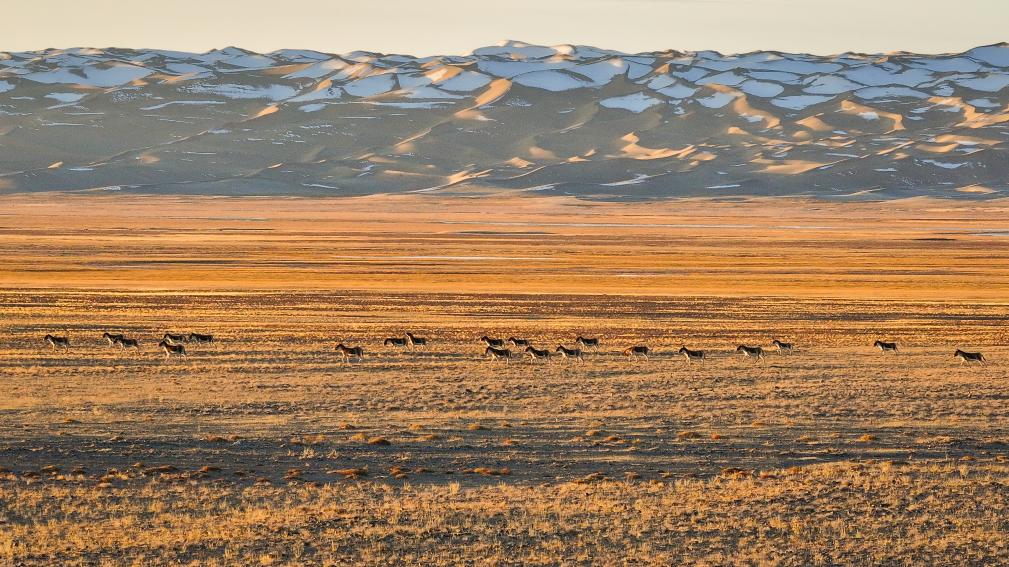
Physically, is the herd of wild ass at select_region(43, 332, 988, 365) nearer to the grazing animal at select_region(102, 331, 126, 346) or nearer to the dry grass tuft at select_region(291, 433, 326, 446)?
the grazing animal at select_region(102, 331, 126, 346)

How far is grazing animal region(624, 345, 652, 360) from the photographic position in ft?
93.1

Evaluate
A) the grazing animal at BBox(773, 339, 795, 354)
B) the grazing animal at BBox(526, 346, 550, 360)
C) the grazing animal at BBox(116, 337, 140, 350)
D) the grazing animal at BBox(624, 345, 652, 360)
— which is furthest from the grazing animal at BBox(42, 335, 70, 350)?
the grazing animal at BBox(773, 339, 795, 354)

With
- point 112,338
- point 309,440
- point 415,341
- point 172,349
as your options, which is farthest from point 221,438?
point 112,338

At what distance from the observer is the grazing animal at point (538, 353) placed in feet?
91.1

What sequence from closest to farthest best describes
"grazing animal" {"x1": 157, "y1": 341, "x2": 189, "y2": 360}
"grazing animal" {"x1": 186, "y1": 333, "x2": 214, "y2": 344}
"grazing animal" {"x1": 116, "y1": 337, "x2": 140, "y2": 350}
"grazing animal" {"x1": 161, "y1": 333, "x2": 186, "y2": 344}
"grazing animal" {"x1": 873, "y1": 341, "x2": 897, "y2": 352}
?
"grazing animal" {"x1": 157, "y1": 341, "x2": 189, "y2": 360}, "grazing animal" {"x1": 116, "y1": 337, "x2": 140, "y2": 350}, "grazing animal" {"x1": 161, "y1": 333, "x2": 186, "y2": 344}, "grazing animal" {"x1": 873, "y1": 341, "x2": 897, "y2": 352}, "grazing animal" {"x1": 186, "y1": 333, "x2": 214, "y2": 344}

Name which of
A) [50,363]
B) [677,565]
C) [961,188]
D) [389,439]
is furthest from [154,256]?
[961,188]

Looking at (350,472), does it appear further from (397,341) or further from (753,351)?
(753,351)

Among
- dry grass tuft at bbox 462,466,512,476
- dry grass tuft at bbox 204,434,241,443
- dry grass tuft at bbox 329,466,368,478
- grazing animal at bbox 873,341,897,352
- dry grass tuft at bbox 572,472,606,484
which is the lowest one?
grazing animal at bbox 873,341,897,352

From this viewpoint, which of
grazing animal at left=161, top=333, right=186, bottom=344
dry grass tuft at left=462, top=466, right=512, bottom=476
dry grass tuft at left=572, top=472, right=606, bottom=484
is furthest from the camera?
grazing animal at left=161, top=333, right=186, bottom=344

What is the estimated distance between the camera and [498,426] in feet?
66.0

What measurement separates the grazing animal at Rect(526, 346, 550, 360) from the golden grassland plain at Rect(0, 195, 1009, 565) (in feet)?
2.22

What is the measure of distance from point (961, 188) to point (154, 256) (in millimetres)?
138140

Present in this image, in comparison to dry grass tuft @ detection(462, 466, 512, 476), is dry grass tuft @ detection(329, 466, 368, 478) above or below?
above

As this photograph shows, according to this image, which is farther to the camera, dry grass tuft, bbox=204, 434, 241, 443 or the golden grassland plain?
dry grass tuft, bbox=204, 434, 241, 443
